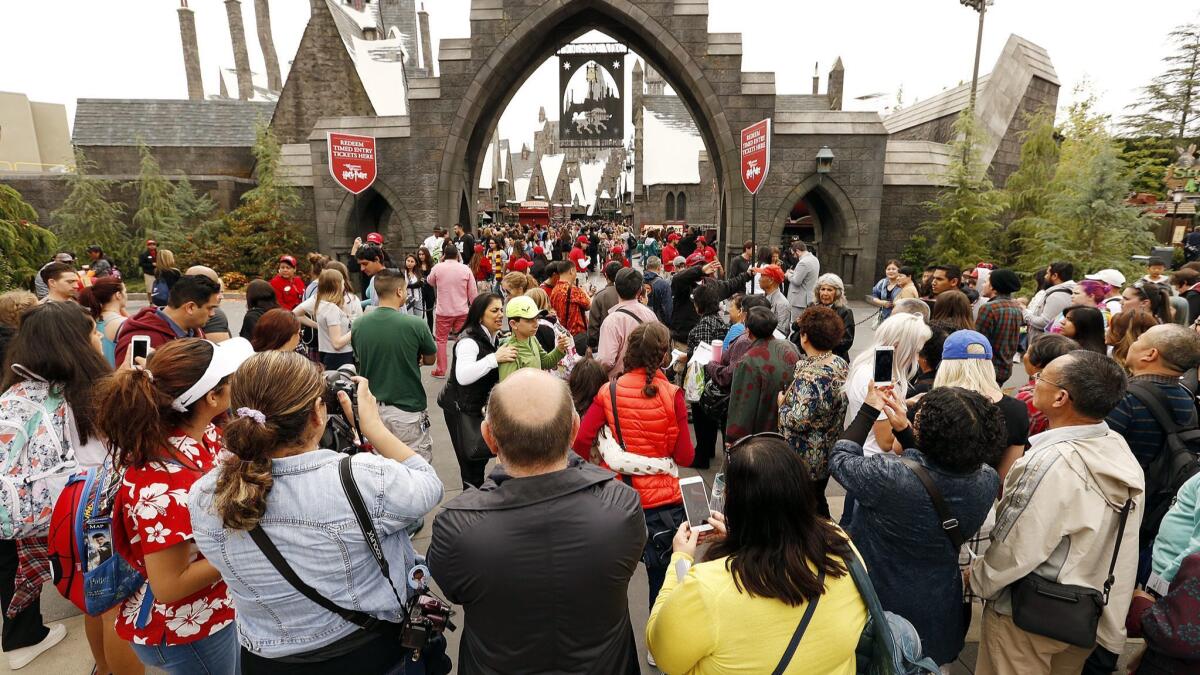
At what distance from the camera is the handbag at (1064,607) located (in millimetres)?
2148

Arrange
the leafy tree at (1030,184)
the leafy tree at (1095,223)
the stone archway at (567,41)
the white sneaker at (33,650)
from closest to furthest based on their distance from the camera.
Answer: the white sneaker at (33,650), the leafy tree at (1095,223), the stone archway at (567,41), the leafy tree at (1030,184)

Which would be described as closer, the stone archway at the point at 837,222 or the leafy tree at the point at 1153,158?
the stone archway at the point at 837,222

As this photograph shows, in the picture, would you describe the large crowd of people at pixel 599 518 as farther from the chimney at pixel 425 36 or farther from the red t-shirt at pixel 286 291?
the chimney at pixel 425 36

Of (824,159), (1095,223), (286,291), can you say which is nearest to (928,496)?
(286,291)

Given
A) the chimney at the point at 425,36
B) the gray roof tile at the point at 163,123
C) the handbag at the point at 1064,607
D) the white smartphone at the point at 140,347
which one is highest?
the chimney at the point at 425,36

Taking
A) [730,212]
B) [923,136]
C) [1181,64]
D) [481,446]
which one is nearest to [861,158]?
[730,212]

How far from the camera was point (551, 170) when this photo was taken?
73.6m

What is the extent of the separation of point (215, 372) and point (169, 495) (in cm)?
44

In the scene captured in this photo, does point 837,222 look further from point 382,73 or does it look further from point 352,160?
point 382,73

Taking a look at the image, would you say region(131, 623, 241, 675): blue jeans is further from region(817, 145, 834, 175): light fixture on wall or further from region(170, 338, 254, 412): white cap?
region(817, 145, 834, 175): light fixture on wall

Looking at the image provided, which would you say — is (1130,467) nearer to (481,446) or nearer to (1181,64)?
(481,446)

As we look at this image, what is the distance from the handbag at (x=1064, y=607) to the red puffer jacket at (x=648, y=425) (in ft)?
4.71

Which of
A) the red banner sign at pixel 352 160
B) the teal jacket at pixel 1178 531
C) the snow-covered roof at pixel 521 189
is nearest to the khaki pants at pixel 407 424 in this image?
the teal jacket at pixel 1178 531

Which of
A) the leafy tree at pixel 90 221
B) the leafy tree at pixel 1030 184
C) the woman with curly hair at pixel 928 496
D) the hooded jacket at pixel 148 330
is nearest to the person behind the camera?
the woman with curly hair at pixel 928 496
